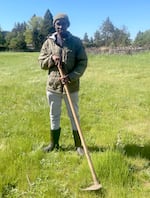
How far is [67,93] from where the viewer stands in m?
5.30

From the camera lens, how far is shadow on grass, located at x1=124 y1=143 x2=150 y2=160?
573 cm

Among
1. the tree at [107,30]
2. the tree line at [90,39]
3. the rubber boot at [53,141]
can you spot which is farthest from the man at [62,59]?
the tree at [107,30]

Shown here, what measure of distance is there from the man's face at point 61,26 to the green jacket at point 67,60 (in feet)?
0.40

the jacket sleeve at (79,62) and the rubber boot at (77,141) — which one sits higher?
the jacket sleeve at (79,62)

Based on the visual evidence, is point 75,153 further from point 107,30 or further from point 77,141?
point 107,30

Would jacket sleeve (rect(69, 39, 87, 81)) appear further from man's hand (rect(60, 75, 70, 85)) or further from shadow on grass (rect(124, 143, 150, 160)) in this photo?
shadow on grass (rect(124, 143, 150, 160))

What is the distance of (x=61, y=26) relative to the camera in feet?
17.5

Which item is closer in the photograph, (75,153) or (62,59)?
(62,59)

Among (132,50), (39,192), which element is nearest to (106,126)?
(39,192)

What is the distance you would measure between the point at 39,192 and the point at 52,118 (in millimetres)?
1674

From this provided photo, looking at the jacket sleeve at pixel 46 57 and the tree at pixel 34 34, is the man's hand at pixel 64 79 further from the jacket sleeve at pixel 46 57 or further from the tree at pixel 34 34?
the tree at pixel 34 34

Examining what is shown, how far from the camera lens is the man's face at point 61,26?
17.4 ft

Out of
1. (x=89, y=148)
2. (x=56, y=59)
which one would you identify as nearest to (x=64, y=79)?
(x=56, y=59)

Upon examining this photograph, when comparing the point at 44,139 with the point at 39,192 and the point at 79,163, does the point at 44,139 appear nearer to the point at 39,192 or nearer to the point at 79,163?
the point at 79,163
